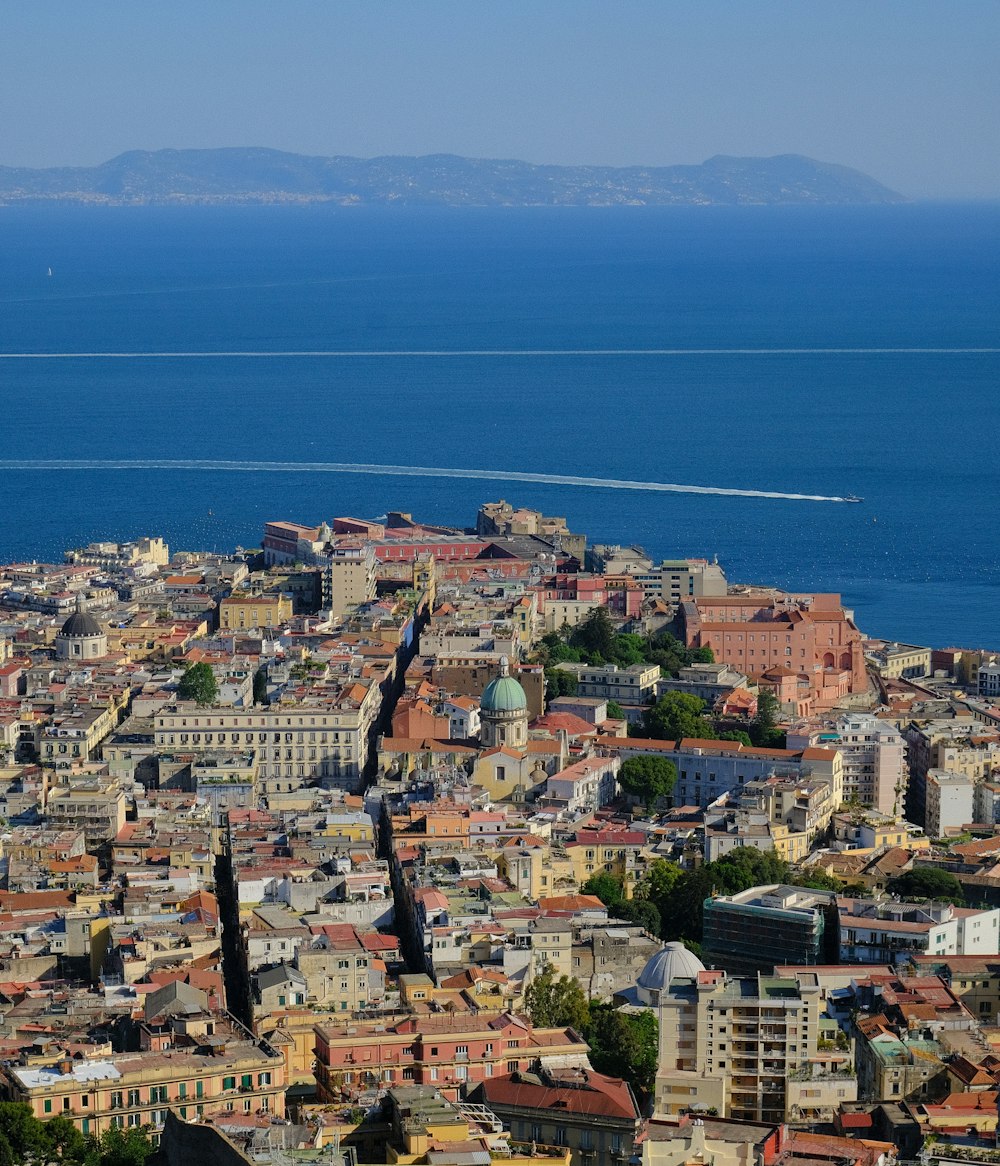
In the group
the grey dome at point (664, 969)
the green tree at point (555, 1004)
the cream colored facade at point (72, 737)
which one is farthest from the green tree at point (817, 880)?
the cream colored facade at point (72, 737)

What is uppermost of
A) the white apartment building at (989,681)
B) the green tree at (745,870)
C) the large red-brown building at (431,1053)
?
the large red-brown building at (431,1053)

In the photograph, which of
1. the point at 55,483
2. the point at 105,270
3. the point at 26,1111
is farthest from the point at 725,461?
the point at 105,270

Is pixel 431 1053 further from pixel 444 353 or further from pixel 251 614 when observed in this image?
pixel 444 353

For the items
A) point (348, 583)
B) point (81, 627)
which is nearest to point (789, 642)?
point (348, 583)

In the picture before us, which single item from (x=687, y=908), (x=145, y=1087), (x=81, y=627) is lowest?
(x=687, y=908)

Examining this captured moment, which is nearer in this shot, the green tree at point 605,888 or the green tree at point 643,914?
the green tree at point 643,914

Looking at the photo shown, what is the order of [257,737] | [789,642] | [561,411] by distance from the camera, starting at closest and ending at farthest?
[257,737], [789,642], [561,411]

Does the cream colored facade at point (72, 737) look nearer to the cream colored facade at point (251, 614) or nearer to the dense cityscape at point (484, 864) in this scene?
the dense cityscape at point (484, 864)

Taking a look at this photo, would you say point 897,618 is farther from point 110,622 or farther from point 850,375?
point 850,375
